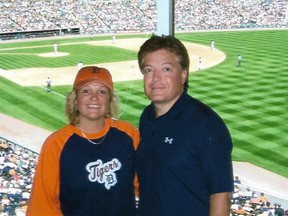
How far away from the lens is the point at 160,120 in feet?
4.52

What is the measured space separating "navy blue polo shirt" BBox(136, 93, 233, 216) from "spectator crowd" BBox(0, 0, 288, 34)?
24.8 meters

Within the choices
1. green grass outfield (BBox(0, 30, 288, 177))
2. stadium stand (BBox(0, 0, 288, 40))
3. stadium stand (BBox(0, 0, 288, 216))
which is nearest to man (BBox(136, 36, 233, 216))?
green grass outfield (BBox(0, 30, 288, 177))

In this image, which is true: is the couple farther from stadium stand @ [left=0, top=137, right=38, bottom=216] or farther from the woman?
stadium stand @ [left=0, top=137, right=38, bottom=216]

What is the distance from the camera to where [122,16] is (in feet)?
91.7

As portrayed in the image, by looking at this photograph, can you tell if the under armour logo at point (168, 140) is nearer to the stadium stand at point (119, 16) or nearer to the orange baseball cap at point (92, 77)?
the orange baseball cap at point (92, 77)

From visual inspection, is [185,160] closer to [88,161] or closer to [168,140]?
[168,140]

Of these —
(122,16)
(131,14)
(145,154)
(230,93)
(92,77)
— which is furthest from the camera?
(131,14)

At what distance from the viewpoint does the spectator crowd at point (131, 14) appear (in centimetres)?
2592

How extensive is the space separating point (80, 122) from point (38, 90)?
465 inches

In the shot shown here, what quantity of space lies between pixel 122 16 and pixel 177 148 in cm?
2729

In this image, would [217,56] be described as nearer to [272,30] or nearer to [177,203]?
[272,30]

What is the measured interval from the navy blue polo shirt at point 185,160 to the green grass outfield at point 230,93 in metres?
6.30

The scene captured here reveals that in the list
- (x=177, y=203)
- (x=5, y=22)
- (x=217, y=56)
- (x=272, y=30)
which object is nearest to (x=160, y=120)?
(x=177, y=203)

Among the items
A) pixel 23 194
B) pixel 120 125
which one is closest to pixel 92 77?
pixel 120 125
